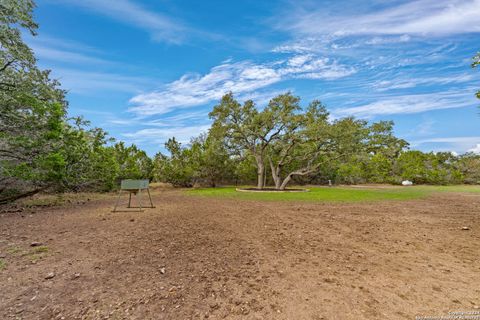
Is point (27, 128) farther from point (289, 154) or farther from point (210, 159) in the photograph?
point (289, 154)

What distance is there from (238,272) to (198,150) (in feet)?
73.7

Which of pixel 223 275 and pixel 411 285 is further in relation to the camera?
pixel 223 275

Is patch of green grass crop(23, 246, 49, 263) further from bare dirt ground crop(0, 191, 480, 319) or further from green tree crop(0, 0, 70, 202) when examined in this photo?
green tree crop(0, 0, 70, 202)

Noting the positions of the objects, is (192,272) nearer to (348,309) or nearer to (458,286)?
(348,309)

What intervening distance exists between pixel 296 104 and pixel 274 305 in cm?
2113

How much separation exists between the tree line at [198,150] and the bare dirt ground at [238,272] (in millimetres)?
4673

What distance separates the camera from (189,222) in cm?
671

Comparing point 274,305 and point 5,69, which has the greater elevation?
point 5,69

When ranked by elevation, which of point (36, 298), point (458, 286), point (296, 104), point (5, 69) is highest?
point (296, 104)

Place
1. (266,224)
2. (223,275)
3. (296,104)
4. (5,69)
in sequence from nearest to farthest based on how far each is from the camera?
(223,275)
(266,224)
(5,69)
(296,104)

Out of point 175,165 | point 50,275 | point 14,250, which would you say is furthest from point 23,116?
point 175,165

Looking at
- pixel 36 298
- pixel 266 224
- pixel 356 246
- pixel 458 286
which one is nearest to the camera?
pixel 36 298

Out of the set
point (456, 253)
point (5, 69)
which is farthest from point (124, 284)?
point (5, 69)

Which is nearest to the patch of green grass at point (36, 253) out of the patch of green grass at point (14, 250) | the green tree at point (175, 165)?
the patch of green grass at point (14, 250)
